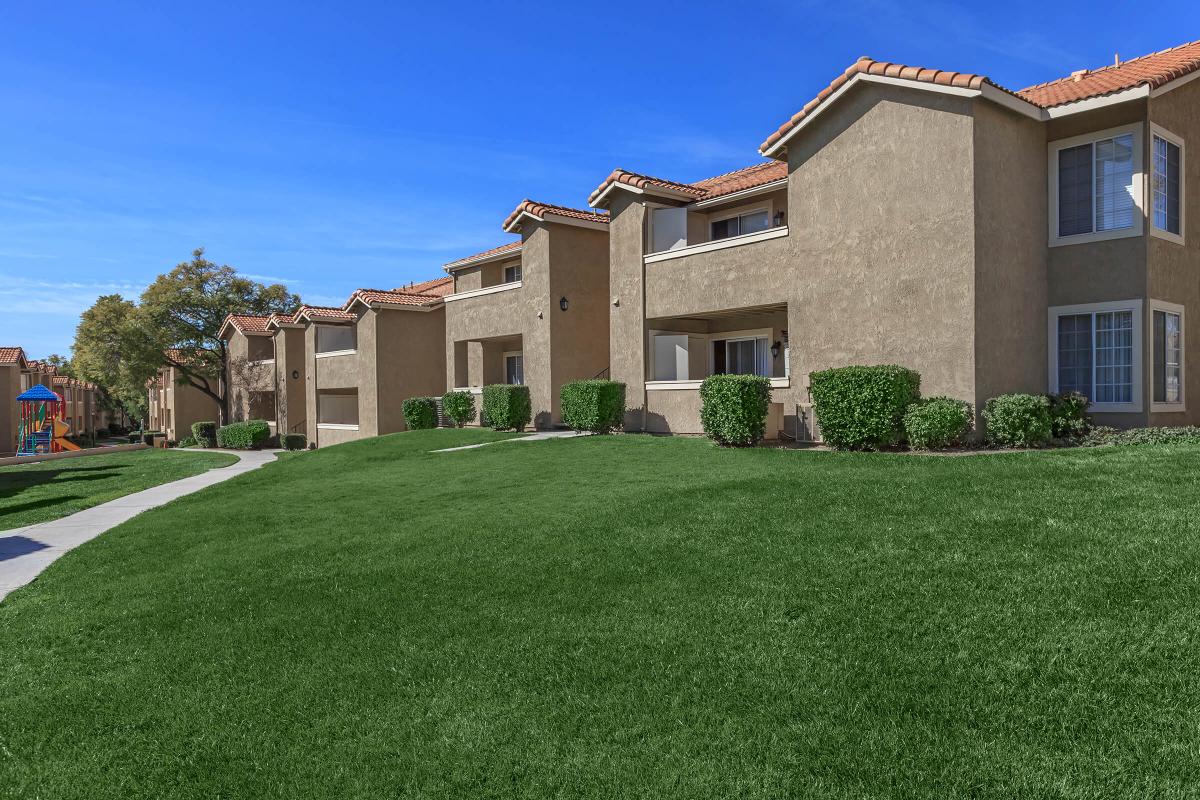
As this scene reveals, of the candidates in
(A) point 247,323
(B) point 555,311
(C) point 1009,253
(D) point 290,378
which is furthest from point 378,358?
(C) point 1009,253

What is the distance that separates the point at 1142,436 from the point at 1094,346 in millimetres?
2699

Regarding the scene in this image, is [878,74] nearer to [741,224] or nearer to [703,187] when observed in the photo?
[741,224]

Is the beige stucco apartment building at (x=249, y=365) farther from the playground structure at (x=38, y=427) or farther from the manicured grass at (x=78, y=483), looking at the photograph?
the manicured grass at (x=78, y=483)

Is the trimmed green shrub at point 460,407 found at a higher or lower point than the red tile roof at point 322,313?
lower

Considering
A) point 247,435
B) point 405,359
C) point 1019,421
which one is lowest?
point 247,435

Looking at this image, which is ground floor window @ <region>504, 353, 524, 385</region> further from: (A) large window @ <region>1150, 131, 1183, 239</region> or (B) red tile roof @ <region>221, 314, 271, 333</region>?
(B) red tile roof @ <region>221, 314, 271, 333</region>

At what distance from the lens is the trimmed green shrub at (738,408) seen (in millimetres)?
17375

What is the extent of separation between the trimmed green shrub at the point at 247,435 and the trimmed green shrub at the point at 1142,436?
125 feet

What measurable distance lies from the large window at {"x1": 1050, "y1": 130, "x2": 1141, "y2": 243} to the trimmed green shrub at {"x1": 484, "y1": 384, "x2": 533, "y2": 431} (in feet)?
51.2

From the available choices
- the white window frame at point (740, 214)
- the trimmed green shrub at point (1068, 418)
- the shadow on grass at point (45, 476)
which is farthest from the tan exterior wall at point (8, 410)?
the trimmed green shrub at point (1068, 418)

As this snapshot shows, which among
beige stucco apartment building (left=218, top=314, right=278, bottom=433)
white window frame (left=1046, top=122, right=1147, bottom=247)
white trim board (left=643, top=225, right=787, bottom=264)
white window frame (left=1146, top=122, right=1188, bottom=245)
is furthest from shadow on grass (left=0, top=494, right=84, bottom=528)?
beige stucco apartment building (left=218, top=314, right=278, bottom=433)

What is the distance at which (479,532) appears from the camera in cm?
1031

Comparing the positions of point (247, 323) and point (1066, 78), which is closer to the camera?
point (1066, 78)

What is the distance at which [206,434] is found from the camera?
156ft
